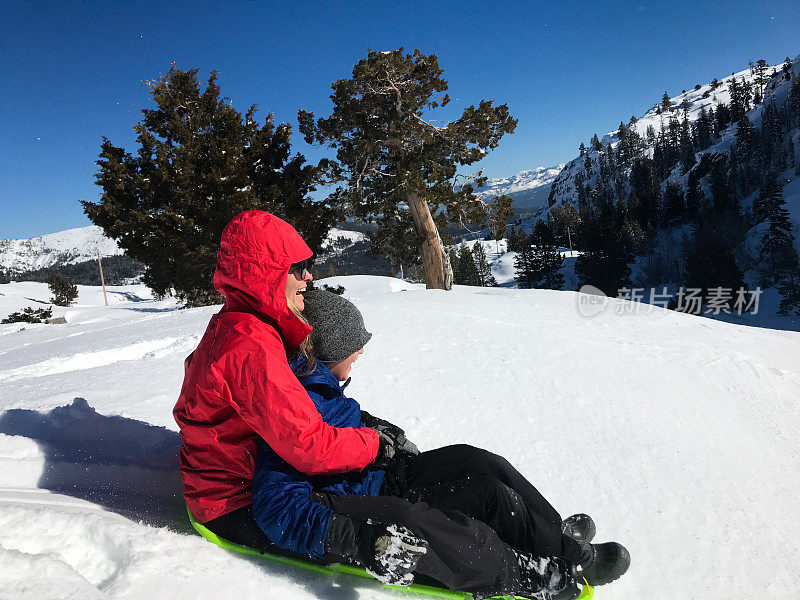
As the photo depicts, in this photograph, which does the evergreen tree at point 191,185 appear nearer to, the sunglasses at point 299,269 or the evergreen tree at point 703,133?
the sunglasses at point 299,269

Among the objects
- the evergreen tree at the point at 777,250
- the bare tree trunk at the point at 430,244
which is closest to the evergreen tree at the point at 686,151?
the evergreen tree at the point at 777,250

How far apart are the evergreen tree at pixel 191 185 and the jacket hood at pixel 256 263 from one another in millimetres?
13823

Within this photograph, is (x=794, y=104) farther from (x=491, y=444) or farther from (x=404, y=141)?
(x=491, y=444)

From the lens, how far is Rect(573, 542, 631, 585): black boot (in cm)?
212

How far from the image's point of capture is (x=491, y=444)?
12.0 ft

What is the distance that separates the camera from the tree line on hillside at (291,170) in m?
14.4

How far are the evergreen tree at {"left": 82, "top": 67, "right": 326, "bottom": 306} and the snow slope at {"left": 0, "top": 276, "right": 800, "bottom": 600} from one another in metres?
8.73

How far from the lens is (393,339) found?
19.9 feet

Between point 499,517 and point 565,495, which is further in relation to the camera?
point 565,495

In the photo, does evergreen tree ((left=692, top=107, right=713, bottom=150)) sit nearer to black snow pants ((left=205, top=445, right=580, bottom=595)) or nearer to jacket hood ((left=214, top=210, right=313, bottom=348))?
black snow pants ((left=205, top=445, right=580, bottom=595))

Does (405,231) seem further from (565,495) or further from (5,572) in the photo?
(5,572)

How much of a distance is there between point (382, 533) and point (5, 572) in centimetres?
126

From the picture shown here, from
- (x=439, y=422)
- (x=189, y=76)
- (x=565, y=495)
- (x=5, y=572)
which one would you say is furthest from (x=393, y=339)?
(x=189, y=76)

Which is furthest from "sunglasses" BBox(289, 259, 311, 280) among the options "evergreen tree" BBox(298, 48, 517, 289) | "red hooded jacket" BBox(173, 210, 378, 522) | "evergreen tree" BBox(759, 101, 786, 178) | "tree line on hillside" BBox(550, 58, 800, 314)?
"evergreen tree" BBox(759, 101, 786, 178)
